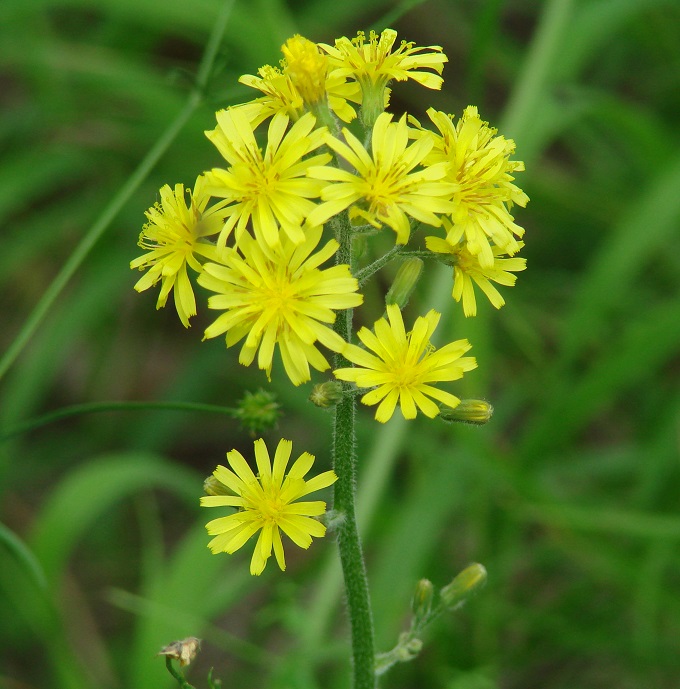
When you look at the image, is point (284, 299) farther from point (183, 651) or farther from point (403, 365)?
point (183, 651)

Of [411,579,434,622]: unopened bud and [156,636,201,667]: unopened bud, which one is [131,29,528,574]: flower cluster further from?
[411,579,434,622]: unopened bud

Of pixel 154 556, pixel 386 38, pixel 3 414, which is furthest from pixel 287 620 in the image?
pixel 3 414

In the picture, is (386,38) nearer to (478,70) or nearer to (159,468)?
(478,70)

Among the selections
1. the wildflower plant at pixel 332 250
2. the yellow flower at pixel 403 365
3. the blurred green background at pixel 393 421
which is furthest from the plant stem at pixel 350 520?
the blurred green background at pixel 393 421

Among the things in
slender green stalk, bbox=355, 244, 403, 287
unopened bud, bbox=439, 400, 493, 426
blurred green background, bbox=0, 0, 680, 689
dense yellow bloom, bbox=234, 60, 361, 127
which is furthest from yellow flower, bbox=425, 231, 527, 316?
blurred green background, bbox=0, 0, 680, 689

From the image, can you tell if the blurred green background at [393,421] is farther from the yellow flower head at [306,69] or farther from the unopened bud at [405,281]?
the unopened bud at [405,281]

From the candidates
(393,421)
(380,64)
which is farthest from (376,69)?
(393,421)

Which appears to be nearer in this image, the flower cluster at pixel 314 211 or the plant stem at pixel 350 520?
the flower cluster at pixel 314 211
